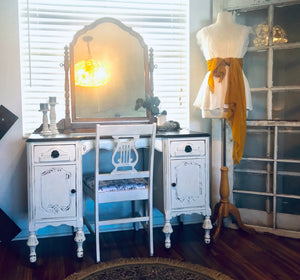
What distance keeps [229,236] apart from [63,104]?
1772 millimetres

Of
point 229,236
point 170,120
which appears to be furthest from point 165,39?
point 229,236

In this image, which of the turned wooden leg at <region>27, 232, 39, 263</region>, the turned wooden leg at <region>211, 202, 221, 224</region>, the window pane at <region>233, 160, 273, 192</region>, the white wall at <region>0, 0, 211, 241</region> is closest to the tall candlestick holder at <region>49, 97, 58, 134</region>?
the white wall at <region>0, 0, 211, 241</region>

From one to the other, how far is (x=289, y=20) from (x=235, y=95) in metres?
0.81

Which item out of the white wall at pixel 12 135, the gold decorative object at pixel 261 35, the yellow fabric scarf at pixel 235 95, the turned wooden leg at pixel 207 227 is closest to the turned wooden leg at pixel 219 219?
the turned wooden leg at pixel 207 227

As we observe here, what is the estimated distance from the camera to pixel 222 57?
9.14ft

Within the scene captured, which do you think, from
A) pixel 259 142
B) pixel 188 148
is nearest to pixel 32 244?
pixel 188 148

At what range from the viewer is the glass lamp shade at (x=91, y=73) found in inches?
114

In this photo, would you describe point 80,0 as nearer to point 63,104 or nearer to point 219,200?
point 63,104

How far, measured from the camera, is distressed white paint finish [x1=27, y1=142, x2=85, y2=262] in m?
2.33

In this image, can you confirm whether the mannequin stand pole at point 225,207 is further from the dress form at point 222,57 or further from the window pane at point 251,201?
the window pane at point 251,201

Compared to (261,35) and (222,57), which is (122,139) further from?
(261,35)

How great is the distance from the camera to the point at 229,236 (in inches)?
112

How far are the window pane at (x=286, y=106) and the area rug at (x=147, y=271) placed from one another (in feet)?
4.64

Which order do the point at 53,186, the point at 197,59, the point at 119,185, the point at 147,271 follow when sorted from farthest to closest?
1. the point at 197,59
2. the point at 119,185
3. the point at 53,186
4. the point at 147,271
